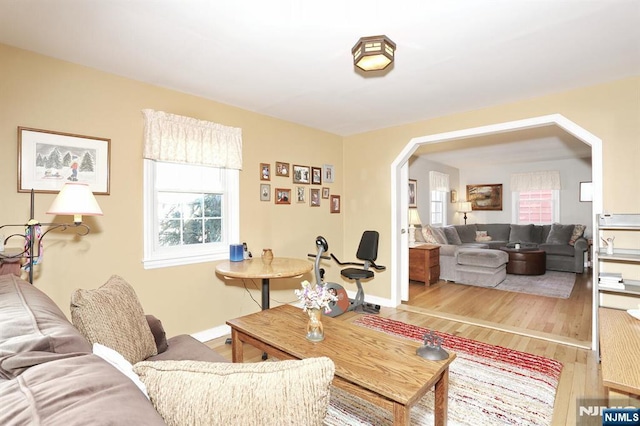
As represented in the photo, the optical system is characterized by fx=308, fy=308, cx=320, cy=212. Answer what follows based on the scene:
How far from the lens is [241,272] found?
262cm

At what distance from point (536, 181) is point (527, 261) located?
8.65 ft

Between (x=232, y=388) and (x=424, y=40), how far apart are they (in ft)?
7.54

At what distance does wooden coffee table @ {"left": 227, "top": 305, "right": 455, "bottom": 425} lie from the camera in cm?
141

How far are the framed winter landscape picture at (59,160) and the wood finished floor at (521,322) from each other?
1875mm

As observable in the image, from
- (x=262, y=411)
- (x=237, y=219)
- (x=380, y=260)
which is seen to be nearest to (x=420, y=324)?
(x=380, y=260)

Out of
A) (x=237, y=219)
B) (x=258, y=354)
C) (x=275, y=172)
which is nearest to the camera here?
(x=258, y=354)

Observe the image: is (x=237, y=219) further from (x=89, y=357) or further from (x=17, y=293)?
(x=89, y=357)

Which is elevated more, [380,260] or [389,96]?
[389,96]

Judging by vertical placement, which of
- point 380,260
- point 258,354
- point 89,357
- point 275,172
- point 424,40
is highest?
point 424,40

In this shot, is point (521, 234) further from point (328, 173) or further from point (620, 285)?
point (328, 173)

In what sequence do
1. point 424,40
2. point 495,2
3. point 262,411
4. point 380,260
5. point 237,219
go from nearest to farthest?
point 262,411, point 495,2, point 424,40, point 237,219, point 380,260

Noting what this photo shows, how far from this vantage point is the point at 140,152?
9.07 feet

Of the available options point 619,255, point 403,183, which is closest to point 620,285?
point 619,255

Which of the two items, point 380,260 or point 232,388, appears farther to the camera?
point 380,260
